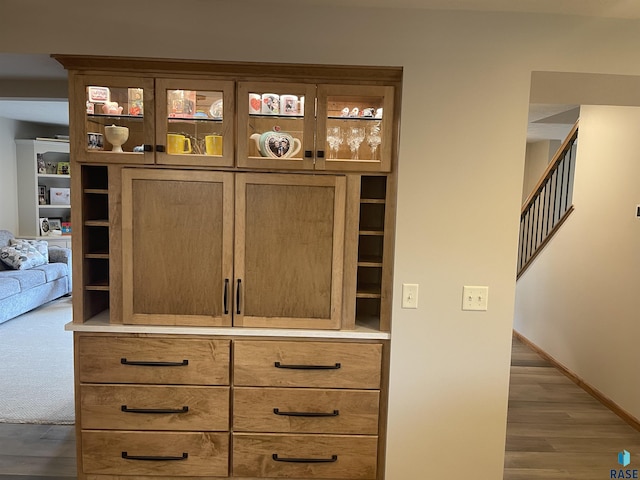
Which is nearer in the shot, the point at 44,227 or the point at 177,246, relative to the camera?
the point at 177,246

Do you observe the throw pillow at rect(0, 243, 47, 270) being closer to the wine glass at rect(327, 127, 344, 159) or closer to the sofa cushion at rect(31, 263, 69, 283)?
the sofa cushion at rect(31, 263, 69, 283)

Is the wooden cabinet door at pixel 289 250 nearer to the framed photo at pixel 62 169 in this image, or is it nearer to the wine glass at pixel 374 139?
the wine glass at pixel 374 139

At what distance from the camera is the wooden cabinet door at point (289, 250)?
2.21 metres

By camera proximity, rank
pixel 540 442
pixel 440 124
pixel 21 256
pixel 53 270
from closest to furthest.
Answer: pixel 440 124
pixel 540 442
pixel 21 256
pixel 53 270

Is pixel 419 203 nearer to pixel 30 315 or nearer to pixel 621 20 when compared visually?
pixel 621 20

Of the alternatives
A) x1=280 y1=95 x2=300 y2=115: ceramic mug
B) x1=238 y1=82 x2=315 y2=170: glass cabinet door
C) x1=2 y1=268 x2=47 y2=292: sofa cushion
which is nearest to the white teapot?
x1=238 y1=82 x2=315 y2=170: glass cabinet door

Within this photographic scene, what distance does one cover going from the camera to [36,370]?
3.94 m

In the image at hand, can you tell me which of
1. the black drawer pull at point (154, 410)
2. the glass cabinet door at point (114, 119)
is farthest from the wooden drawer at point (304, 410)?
the glass cabinet door at point (114, 119)

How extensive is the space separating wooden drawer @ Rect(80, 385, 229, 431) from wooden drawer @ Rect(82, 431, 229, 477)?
5cm

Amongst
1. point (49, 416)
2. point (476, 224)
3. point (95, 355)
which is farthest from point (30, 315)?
point (476, 224)

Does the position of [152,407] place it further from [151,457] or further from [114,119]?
[114,119]

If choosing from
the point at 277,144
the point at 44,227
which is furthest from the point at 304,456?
the point at 44,227

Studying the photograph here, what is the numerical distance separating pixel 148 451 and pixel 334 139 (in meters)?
1.84

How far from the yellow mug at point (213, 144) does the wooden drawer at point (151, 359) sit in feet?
3.10
